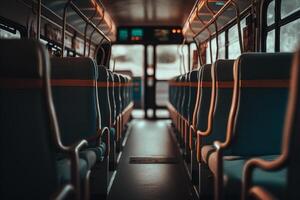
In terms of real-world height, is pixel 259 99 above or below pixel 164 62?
below

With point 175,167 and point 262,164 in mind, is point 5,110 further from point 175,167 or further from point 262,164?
point 175,167

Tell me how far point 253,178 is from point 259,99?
443 mm

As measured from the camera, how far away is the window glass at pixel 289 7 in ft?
12.0

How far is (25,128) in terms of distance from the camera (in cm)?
138

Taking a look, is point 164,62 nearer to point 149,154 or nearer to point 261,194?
point 149,154

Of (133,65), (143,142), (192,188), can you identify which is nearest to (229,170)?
(192,188)

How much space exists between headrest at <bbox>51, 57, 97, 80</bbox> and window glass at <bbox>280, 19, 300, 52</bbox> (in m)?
2.25

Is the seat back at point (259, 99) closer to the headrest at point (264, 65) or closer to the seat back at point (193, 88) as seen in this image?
the headrest at point (264, 65)

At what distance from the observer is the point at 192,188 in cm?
329

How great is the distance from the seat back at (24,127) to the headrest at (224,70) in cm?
121

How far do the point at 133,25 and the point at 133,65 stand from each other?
1.39 meters

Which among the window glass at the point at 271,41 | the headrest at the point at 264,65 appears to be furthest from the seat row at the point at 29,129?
the window glass at the point at 271,41

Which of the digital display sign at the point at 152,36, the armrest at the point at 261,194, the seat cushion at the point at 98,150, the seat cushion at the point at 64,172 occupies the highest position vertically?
the digital display sign at the point at 152,36

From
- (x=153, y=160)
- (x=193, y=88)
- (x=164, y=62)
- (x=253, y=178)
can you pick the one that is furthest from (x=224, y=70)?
(x=164, y=62)
